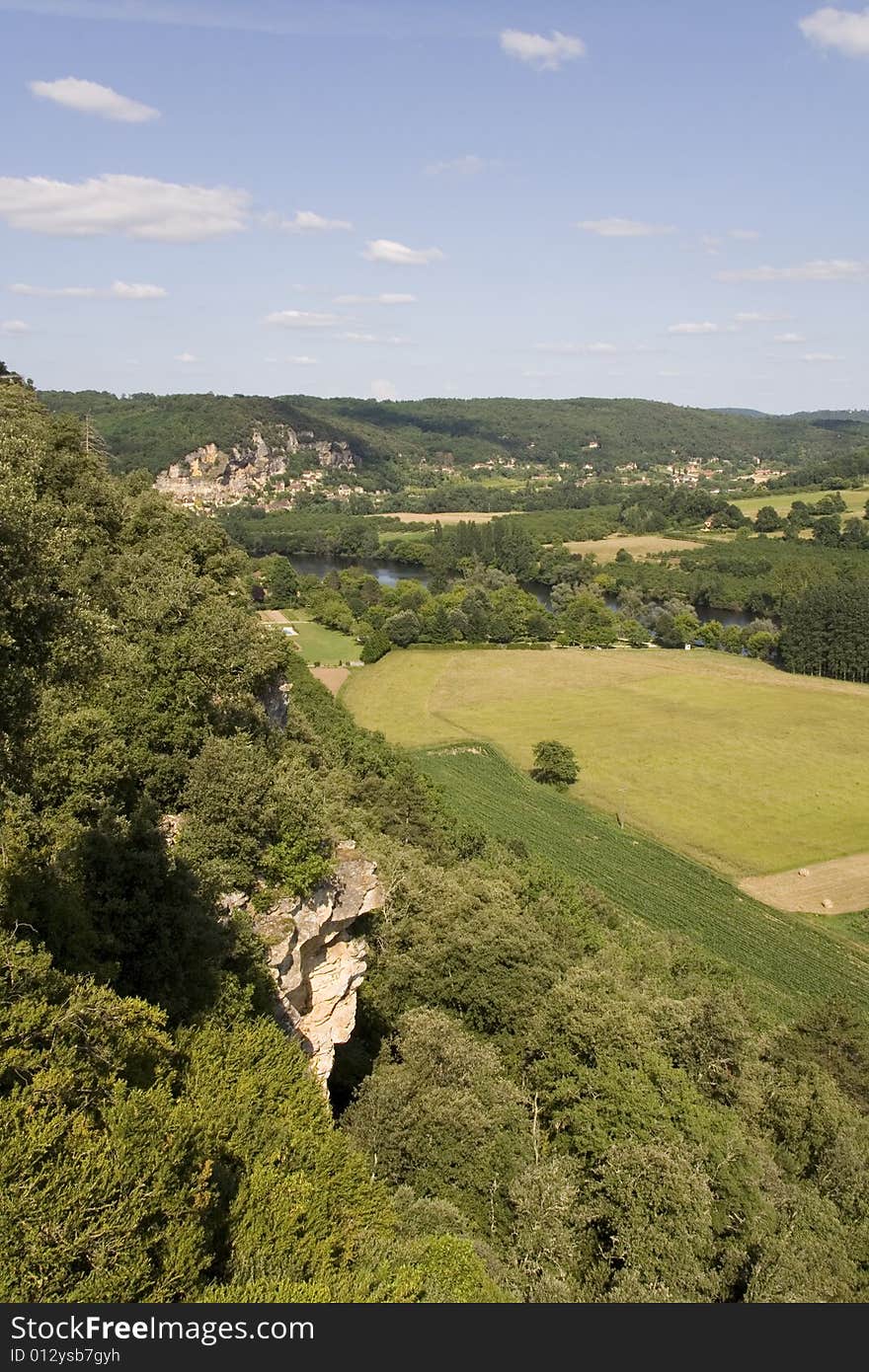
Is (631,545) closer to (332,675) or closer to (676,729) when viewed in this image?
(332,675)

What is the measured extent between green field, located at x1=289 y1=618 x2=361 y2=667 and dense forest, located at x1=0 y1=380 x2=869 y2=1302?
63.4 metres

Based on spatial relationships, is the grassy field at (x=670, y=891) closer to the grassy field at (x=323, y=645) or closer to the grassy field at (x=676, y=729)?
the grassy field at (x=676, y=729)

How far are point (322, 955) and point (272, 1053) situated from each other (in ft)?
18.7

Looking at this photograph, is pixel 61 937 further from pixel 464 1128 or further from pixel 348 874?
pixel 464 1128

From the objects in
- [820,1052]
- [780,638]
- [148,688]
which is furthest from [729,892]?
[780,638]

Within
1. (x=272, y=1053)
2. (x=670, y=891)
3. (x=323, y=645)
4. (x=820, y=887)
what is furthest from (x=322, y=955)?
(x=323, y=645)

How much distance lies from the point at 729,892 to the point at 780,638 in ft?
222

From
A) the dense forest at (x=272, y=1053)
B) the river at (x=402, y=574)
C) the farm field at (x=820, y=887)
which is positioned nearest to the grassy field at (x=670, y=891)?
the farm field at (x=820, y=887)

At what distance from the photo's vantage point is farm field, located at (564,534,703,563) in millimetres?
168875

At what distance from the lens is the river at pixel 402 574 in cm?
13338

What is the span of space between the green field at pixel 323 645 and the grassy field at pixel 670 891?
37.3 m

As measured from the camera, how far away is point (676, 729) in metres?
76.9

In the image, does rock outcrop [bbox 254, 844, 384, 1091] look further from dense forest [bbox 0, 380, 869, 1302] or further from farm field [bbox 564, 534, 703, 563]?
farm field [bbox 564, 534, 703, 563]

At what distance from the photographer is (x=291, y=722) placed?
38.9 m
